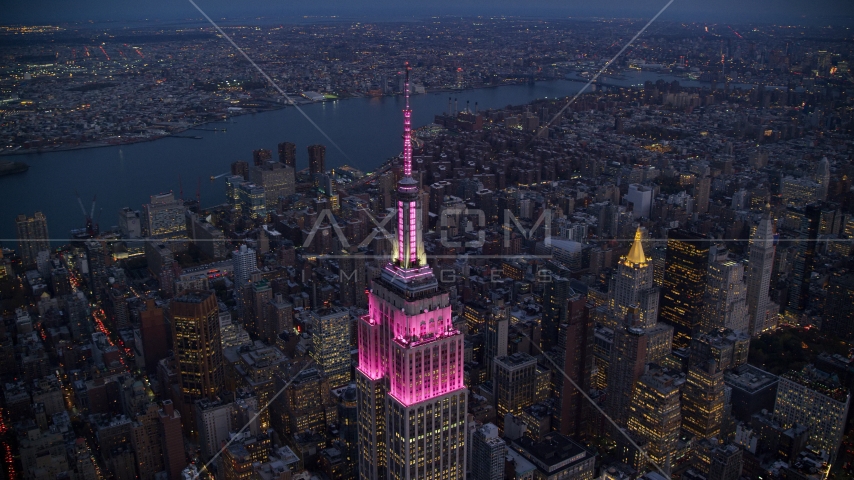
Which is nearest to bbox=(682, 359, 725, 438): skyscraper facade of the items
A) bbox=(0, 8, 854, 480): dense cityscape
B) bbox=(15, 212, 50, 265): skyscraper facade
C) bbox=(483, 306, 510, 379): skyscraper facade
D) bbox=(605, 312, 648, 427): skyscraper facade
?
bbox=(0, 8, 854, 480): dense cityscape

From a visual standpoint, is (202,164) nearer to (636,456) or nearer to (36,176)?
(36,176)

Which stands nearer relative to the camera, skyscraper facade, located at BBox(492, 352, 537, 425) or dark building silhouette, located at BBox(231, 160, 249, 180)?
skyscraper facade, located at BBox(492, 352, 537, 425)

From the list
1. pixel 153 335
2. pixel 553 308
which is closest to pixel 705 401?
pixel 553 308

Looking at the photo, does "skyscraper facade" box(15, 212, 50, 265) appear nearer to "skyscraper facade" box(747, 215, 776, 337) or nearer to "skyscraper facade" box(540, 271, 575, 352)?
"skyscraper facade" box(540, 271, 575, 352)

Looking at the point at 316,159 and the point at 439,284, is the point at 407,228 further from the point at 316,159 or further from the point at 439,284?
the point at 316,159

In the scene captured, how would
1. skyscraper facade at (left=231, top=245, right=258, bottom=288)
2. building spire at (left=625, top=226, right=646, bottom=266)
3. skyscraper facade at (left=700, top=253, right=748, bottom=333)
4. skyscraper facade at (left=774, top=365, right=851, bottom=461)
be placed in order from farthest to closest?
skyscraper facade at (left=231, top=245, right=258, bottom=288), building spire at (left=625, top=226, right=646, bottom=266), skyscraper facade at (left=700, top=253, right=748, bottom=333), skyscraper facade at (left=774, top=365, right=851, bottom=461)

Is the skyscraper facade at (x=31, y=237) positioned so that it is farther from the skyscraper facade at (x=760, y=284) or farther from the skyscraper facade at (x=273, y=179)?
the skyscraper facade at (x=760, y=284)

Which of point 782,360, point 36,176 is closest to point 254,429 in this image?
point 782,360

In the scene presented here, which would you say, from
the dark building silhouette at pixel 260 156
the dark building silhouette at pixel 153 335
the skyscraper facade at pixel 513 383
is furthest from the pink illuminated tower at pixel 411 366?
the dark building silhouette at pixel 260 156
